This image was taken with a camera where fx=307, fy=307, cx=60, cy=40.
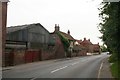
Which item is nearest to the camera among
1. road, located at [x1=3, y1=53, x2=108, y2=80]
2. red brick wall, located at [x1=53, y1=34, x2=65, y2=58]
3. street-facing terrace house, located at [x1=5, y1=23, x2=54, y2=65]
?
road, located at [x1=3, y1=53, x2=108, y2=80]

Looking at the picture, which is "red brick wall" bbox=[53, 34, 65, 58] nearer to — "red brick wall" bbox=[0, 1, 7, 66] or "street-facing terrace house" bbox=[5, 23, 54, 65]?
"street-facing terrace house" bbox=[5, 23, 54, 65]

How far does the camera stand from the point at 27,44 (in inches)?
2029

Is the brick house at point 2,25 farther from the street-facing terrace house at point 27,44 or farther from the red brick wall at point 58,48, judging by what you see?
the red brick wall at point 58,48

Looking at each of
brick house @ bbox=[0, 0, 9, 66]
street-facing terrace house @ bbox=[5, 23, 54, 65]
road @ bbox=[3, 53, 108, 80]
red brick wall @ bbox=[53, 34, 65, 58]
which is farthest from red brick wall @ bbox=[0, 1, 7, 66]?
red brick wall @ bbox=[53, 34, 65, 58]

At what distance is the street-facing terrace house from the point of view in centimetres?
4169

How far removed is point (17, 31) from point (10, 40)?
4.79m

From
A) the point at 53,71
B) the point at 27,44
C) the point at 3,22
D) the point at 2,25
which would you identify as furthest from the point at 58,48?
the point at 53,71

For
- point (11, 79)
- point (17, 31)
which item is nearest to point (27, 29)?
point (17, 31)

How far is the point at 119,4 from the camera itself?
16.7 m

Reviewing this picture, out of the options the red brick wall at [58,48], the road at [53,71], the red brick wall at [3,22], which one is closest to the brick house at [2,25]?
the red brick wall at [3,22]

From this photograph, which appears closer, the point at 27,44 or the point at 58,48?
the point at 27,44

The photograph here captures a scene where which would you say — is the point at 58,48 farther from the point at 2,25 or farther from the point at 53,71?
the point at 53,71

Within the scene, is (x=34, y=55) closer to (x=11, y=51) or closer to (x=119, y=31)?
(x=11, y=51)

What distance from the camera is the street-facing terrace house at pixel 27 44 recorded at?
4169 centimetres
